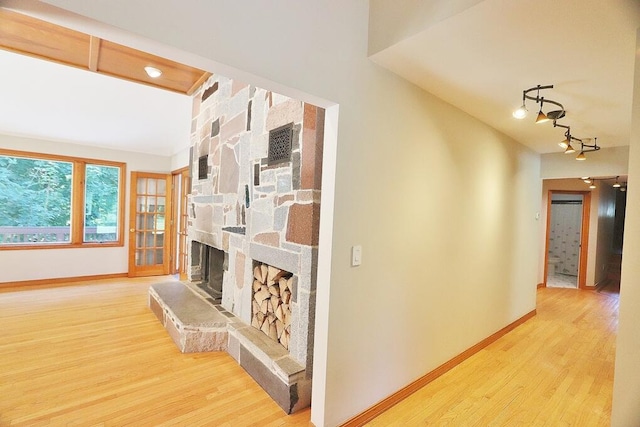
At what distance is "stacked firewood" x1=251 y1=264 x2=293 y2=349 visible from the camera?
2381mm

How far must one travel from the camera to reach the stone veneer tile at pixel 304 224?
2041mm

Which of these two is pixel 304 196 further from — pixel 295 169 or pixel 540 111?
pixel 540 111

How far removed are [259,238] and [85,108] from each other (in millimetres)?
3506

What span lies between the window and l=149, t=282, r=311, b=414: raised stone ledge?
2592 millimetres

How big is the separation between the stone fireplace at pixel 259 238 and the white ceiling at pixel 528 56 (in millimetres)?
853

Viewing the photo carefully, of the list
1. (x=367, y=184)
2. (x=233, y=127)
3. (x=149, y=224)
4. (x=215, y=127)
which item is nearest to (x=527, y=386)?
(x=367, y=184)

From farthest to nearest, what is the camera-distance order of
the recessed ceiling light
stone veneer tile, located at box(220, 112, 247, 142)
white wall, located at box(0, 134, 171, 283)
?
white wall, located at box(0, 134, 171, 283) < the recessed ceiling light < stone veneer tile, located at box(220, 112, 247, 142)

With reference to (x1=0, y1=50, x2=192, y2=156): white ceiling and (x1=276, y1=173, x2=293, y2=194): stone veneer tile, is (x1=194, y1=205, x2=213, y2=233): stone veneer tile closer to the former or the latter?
(x1=276, y1=173, x2=293, y2=194): stone veneer tile

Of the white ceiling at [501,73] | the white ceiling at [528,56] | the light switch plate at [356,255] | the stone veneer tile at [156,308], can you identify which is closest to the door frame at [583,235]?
the white ceiling at [501,73]

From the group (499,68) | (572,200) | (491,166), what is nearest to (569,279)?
(572,200)

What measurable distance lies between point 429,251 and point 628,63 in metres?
1.61

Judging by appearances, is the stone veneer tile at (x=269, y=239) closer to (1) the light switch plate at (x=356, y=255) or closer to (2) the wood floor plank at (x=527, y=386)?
(1) the light switch plate at (x=356, y=255)

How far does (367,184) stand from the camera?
6.21 ft

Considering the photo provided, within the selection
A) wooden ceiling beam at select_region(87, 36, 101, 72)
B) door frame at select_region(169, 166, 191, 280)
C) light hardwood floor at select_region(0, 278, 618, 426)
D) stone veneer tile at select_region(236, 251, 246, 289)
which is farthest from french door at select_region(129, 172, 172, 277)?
stone veneer tile at select_region(236, 251, 246, 289)
